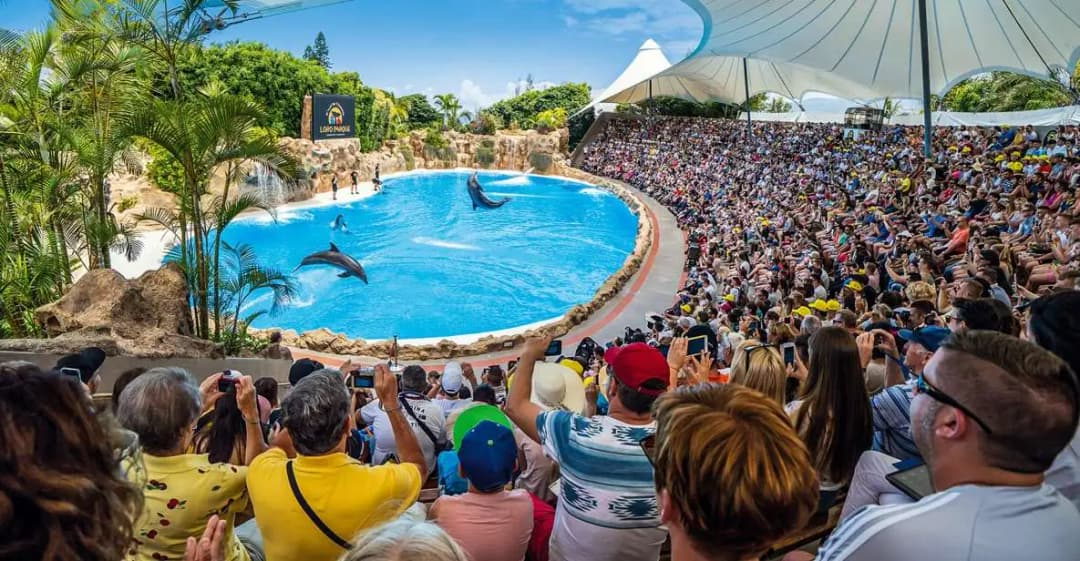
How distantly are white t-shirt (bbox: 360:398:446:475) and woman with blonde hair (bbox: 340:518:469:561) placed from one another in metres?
1.78

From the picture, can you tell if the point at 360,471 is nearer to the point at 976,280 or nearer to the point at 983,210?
the point at 976,280

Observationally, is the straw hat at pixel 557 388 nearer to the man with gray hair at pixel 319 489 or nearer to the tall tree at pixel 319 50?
the man with gray hair at pixel 319 489

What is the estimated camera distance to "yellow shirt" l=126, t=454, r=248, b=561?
58.1 inches

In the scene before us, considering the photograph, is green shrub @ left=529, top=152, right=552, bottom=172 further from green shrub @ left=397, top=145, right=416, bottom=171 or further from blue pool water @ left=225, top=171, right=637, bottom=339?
green shrub @ left=397, top=145, right=416, bottom=171

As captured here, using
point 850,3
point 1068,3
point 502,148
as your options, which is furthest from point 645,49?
point 1068,3

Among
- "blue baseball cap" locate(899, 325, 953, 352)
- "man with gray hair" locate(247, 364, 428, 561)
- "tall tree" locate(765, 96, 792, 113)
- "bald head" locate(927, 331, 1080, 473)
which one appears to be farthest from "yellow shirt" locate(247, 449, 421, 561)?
"tall tree" locate(765, 96, 792, 113)

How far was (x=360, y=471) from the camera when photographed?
153 centimetres

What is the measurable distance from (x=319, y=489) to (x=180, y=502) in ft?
1.13

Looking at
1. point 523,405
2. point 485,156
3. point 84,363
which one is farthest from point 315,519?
point 485,156

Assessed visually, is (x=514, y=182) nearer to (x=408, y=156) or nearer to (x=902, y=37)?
(x=408, y=156)

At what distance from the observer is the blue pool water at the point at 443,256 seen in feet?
43.0

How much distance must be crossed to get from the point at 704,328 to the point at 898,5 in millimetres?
11105

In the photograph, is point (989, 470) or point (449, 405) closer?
point (989, 470)

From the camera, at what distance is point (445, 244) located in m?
18.8
